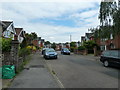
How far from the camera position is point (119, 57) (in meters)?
11.0

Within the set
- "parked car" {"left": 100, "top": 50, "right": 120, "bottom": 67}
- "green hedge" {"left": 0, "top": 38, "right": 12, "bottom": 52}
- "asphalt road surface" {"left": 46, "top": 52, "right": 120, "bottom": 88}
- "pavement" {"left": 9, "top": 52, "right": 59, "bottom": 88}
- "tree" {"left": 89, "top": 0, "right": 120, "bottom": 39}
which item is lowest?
"asphalt road surface" {"left": 46, "top": 52, "right": 120, "bottom": 88}

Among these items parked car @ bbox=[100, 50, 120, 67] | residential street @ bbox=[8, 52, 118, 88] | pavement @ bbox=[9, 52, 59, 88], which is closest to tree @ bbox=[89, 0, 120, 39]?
parked car @ bbox=[100, 50, 120, 67]

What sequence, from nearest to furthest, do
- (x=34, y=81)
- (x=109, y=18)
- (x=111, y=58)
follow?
(x=34, y=81), (x=111, y=58), (x=109, y=18)

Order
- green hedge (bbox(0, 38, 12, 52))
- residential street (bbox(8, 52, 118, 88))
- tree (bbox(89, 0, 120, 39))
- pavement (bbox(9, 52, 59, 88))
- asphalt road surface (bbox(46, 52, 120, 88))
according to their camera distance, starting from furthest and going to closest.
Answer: tree (bbox(89, 0, 120, 39)) → green hedge (bbox(0, 38, 12, 52)) → asphalt road surface (bbox(46, 52, 120, 88)) → residential street (bbox(8, 52, 118, 88)) → pavement (bbox(9, 52, 59, 88))

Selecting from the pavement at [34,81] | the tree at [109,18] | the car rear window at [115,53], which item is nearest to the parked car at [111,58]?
the car rear window at [115,53]

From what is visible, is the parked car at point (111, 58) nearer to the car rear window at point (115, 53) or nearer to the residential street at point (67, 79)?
the car rear window at point (115, 53)

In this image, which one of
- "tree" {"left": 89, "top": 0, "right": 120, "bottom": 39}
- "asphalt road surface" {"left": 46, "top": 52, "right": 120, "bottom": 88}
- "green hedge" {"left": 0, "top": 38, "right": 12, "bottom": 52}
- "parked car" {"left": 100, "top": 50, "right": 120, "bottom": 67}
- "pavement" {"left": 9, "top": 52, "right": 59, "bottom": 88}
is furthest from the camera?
"tree" {"left": 89, "top": 0, "right": 120, "bottom": 39}

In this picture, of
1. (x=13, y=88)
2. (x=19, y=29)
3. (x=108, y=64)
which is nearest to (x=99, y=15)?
(x=108, y=64)

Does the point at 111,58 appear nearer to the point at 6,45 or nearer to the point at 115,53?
the point at 115,53

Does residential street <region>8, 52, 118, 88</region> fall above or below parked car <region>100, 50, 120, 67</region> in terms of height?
below

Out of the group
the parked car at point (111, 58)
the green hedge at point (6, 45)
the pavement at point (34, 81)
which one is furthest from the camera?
the parked car at point (111, 58)

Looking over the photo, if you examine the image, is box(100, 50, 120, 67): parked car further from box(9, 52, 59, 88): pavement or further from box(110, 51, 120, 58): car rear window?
box(9, 52, 59, 88): pavement

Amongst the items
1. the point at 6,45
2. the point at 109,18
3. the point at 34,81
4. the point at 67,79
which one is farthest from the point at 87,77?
the point at 109,18

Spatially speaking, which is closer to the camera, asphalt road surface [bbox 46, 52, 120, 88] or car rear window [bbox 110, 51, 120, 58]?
asphalt road surface [bbox 46, 52, 120, 88]
